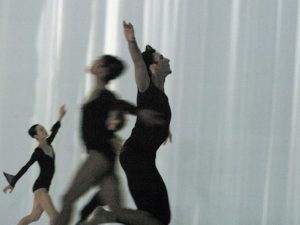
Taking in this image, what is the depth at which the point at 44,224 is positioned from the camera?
310cm

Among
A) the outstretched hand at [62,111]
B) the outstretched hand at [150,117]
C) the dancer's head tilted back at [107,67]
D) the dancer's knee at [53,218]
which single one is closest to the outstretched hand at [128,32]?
the dancer's head tilted back at [107,67]

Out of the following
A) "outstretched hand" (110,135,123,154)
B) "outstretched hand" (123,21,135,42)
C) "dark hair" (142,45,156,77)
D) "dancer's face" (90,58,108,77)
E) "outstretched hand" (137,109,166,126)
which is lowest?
"outstretched hand" (110,135,123,154)

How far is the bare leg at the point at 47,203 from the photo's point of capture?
3072 millimetres

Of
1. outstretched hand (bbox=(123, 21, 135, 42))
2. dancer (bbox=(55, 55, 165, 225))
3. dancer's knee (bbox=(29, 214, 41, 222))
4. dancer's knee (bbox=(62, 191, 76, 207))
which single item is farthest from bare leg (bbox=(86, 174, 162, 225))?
outstretched hand (bbox=(123, 21, 135, 42))

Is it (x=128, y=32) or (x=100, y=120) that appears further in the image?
(x=128, y=32)

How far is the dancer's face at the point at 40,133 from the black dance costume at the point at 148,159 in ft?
1.32

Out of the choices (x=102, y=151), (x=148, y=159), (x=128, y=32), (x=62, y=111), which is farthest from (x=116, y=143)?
(x=128, y=32)

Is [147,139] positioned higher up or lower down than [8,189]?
higher up

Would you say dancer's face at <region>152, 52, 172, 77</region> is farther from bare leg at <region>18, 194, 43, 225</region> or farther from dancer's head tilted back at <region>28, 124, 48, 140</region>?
bare leg at <region>18, 194, 43, 225</region>

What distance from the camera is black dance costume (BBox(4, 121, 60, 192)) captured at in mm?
3098

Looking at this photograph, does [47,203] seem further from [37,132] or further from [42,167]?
[37,132]

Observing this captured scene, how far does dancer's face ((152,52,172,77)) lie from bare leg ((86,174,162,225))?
1.84 feet

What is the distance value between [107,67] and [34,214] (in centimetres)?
81

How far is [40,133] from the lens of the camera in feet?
10.2
